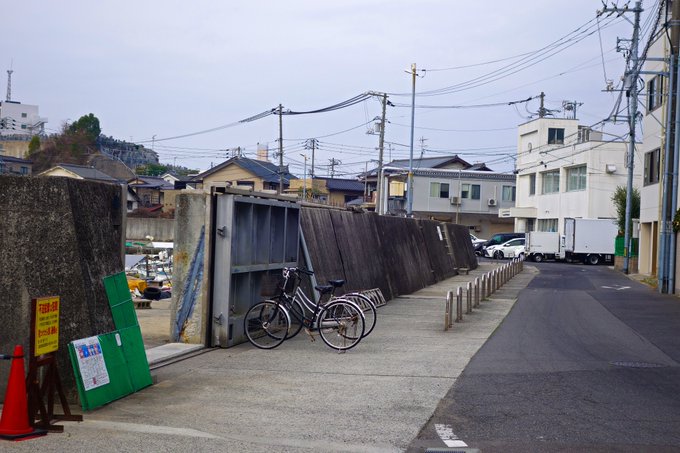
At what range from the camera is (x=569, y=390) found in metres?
9.98

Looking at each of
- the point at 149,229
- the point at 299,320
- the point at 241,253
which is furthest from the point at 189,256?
the point at 149,229

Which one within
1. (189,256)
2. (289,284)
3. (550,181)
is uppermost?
(550,181)

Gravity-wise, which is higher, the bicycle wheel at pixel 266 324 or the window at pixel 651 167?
the window at pixel 651 167

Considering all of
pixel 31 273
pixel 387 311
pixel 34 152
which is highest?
pixel 34 152

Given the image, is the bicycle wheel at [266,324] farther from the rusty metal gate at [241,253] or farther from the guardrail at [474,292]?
the guardrail at [474,292]

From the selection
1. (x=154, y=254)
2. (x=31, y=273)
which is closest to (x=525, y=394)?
(x=31, y=273)

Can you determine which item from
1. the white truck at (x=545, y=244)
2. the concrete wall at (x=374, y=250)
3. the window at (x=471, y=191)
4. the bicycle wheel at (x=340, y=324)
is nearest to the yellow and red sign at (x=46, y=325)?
the bicycle wheel at (x=340, y=324)

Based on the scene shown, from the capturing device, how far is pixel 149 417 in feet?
26.7

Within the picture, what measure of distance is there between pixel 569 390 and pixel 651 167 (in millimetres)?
29367

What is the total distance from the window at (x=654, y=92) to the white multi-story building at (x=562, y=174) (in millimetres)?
21701

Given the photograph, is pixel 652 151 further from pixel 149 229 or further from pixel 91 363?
pixel 91 363

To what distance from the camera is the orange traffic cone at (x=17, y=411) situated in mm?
7176

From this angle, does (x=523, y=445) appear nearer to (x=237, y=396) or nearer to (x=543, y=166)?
(x=237, y=396)

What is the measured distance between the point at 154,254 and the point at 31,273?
2905cm
